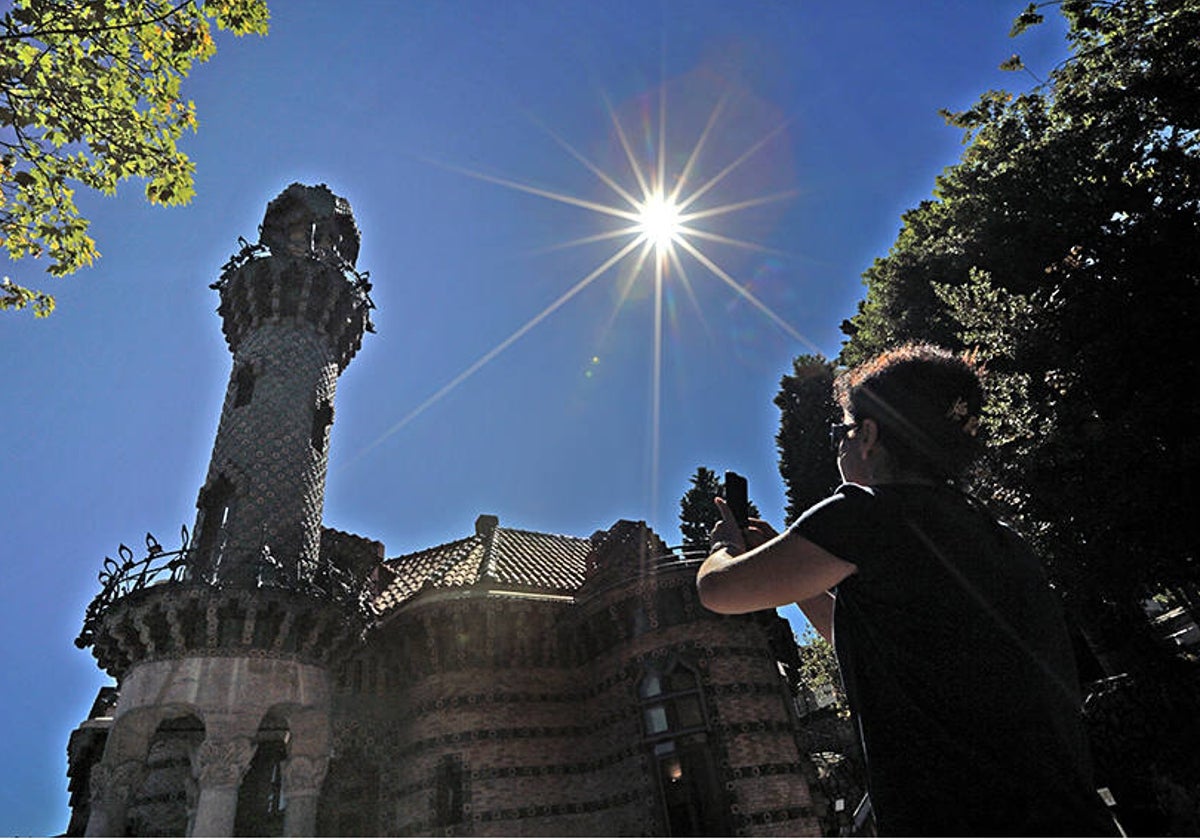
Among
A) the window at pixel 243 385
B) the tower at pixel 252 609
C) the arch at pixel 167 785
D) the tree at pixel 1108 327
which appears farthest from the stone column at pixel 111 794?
the tree at pixel 1108 327

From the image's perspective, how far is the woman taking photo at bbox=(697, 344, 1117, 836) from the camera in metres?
1.57

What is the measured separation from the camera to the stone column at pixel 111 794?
11.3 meters

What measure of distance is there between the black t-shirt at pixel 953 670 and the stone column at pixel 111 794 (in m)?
14.4

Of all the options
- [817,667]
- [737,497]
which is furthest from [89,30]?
[817,667]

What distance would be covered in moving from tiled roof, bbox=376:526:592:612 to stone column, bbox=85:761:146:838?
252 inches

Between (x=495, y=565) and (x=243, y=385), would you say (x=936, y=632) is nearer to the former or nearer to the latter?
(x=495, y=565)

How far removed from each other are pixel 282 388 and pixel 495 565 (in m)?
7.13

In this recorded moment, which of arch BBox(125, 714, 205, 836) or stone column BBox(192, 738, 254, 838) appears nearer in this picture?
stone column BBox(192, 738, 254, 838)

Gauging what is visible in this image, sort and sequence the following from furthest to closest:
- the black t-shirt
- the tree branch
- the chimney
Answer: the chimney
the tree branch
the black t-shirt

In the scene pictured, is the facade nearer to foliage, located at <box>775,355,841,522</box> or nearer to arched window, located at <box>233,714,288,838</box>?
arched window, located at <box>233,714,288,838</box>

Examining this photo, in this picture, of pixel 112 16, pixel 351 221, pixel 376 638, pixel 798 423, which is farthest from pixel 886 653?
pixel 798 423

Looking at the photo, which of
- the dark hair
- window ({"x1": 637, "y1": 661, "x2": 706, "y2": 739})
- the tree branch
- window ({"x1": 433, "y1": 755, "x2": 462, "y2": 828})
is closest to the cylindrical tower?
window ({"x1": 433, "y1": 755, "x2": 462, "y2": 828})

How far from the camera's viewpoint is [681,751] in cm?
1459

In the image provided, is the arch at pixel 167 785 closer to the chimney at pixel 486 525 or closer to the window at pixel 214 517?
the window at pixel 214 517
